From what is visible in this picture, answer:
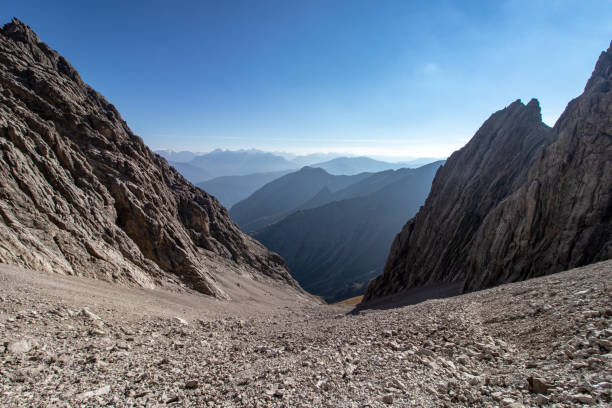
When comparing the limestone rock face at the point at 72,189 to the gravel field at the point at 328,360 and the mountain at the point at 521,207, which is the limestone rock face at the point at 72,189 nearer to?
the gravel field at the point at 328,360

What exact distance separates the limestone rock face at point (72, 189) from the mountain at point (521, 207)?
33000mm

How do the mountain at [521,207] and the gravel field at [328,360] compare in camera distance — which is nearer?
the gravel field at [328,360]

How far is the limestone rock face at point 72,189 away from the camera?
2266cm

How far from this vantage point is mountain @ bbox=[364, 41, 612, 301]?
86.0ft

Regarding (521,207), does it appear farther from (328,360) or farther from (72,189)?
(72,189)

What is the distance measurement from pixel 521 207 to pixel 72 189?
4558cm

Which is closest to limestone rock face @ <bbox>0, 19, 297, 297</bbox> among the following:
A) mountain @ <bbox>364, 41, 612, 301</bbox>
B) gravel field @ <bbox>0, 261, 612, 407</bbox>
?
gravel field @ <bbox>0, 261, 612, 407</bbox>

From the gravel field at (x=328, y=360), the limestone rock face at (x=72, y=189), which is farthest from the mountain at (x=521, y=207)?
the limestone rock face at (x=72, y=189)

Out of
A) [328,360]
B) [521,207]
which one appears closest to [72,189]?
[328,360]

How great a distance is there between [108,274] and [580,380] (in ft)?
96.1

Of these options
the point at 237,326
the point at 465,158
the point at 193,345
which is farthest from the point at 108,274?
the point at 465,158

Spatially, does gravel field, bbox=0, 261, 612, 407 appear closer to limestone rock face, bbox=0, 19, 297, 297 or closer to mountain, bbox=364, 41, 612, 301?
limestone rock face, bbox=0, 19, 297, 297

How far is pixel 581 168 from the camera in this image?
28344 millimetres

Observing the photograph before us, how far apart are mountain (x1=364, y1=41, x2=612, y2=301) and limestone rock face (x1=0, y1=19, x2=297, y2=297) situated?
33000 mm
